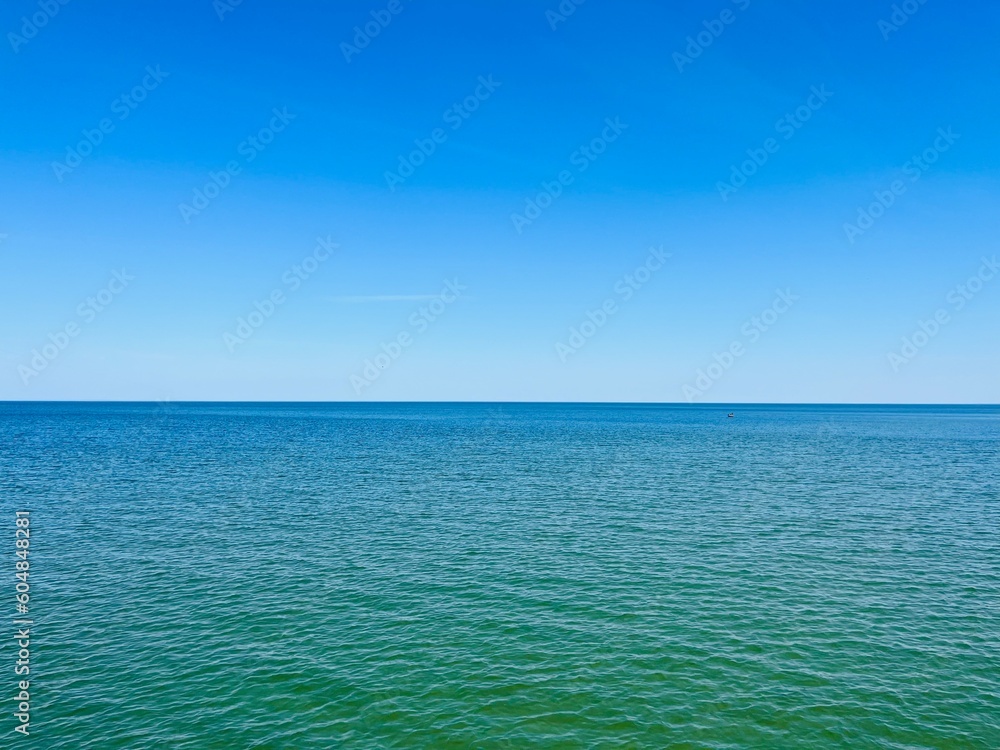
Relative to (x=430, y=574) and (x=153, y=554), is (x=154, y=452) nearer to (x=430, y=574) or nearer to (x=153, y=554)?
(x=153, y=554)

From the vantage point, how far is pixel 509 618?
88.9 ft

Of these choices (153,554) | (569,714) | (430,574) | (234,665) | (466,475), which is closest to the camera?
(569,714)

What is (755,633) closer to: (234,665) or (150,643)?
(234,665)

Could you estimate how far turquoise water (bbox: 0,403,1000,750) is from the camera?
62.0 ft

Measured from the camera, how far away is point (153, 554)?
36.4 metres

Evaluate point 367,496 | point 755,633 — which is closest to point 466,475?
point 367,496

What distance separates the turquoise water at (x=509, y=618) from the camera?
18.9m

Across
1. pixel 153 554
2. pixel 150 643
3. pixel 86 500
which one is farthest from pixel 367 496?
pixel 150 643

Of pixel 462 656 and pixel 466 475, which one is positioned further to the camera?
pixel 466 475

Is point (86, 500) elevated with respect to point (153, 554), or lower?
elevated

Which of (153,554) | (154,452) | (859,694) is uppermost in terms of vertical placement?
(154,452)

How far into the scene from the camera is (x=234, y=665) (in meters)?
22.5

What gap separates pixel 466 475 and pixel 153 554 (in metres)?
39.5

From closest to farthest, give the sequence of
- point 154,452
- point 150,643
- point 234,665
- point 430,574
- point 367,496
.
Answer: point 234,665 < point 150,643 < point 430,574 < point 367,496 < point 154,452
